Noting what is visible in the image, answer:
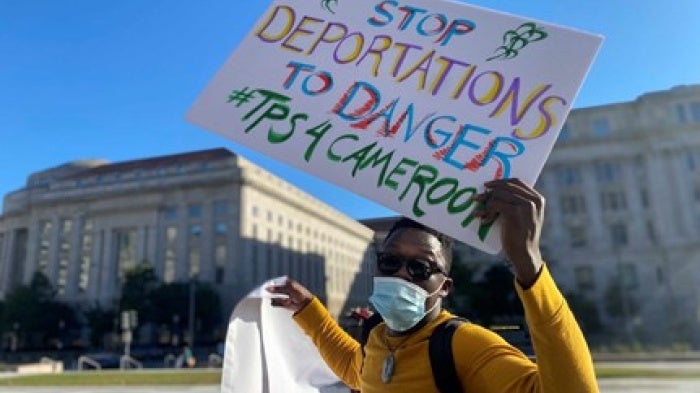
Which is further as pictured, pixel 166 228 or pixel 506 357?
pixel 166 228

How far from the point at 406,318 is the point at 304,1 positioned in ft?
4.86

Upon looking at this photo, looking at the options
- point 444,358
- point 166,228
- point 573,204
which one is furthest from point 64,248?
point 444,358

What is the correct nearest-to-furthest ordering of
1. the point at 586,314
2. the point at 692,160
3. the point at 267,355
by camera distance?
the point at 267,355
the point at 586,314
the point at 692,160

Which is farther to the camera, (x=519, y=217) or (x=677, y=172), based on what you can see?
(x=677, y=172)

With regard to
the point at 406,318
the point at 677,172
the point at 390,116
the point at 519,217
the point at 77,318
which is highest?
the point at 677,172

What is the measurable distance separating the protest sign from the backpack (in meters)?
0.29

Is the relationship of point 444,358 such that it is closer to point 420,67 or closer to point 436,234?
point 436,234

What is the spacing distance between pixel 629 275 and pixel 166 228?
54.7 metres

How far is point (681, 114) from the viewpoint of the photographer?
181 ft

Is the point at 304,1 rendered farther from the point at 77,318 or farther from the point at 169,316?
the point at 77,318

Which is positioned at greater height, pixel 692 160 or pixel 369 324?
pixel 692 160

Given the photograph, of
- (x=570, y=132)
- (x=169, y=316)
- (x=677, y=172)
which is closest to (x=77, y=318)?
(x=169, y=316)

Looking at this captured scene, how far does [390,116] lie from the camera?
2238mm

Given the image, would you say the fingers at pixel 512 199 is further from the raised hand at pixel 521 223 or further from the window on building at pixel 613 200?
the window on building at pixel 613 200
